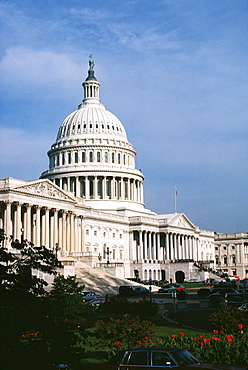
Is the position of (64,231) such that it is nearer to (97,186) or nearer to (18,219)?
(18,219)

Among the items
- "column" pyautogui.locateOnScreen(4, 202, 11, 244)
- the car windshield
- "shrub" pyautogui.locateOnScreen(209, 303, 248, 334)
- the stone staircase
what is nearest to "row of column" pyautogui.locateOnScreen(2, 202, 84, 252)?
"column" pyautogui.locateOnScreen(4, 202, 11, 244)

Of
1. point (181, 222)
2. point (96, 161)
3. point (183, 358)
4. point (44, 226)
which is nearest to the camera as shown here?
point (183, 358)

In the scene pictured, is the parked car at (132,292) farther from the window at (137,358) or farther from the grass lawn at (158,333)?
the window at (137,358)

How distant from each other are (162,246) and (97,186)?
75.7 ft

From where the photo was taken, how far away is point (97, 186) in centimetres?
15400

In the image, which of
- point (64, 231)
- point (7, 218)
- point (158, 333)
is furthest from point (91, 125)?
point (158, 333)

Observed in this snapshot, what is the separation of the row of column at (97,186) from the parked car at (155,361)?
129065mm

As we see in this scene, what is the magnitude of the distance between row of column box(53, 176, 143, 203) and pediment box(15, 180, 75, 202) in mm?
39281

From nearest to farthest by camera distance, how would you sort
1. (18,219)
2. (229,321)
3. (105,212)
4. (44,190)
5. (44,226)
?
1. (229,321)
2. (18,219)
3. (44,190)
4. (44,226)
5. (105,212)

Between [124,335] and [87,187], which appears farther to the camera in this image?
[87,187]

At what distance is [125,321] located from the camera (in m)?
32.1

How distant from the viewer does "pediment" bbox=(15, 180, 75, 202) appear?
99.5 meters

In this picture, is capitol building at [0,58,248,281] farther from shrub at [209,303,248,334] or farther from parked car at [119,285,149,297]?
shrub at [209,303,248,334]

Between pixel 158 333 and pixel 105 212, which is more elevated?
pixel 105 212
